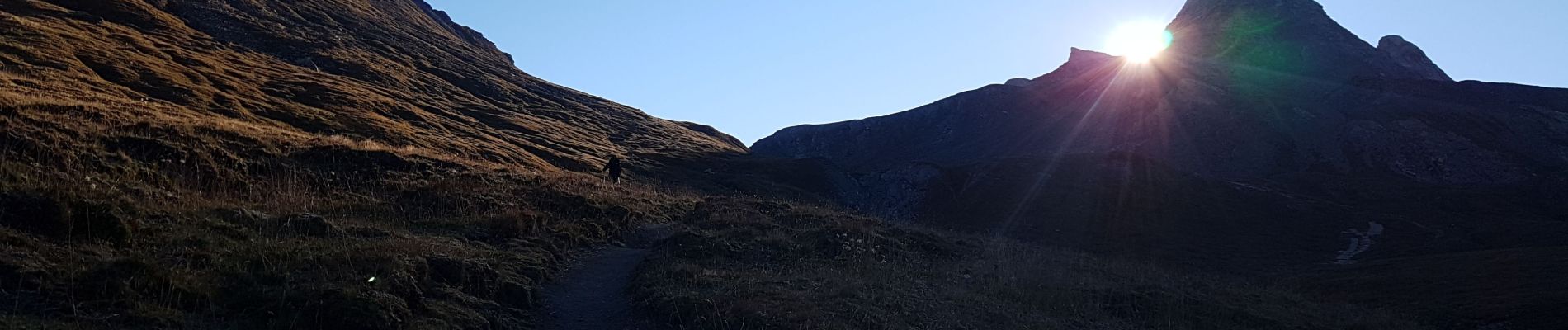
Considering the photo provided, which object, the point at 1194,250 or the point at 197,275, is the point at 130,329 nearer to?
the point at 197,275

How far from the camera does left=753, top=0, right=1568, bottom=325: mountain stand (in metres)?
61.2

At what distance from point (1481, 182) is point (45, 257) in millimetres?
100741

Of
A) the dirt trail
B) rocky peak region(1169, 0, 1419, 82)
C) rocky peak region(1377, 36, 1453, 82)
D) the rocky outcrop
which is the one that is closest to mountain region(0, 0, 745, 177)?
the dirt trail

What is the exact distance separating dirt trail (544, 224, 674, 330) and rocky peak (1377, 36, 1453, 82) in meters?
151

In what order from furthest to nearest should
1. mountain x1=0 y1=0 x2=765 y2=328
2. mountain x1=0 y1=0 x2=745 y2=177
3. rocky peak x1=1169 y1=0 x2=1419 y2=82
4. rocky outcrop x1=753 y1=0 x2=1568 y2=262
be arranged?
rocky peak x1=1169 y1=0 x2=1419 y2=82 → rocky outcrop x1=753 y1=0 x2=1568 y2=262 → mountain x1=0 y1=0 x2=745 y2=177 → mountain x1=0 y1=0 x2=765 y2=328

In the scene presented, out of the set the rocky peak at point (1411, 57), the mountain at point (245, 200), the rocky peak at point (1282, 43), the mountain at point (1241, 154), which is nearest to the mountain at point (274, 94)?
the mountain at point (245, 200)

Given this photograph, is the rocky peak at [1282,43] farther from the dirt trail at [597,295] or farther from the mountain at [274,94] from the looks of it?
the dirt trail at [597,295]

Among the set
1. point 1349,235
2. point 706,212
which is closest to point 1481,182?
point 1349,235

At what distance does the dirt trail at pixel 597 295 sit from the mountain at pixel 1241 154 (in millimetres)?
28119

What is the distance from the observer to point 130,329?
1118 centimetres

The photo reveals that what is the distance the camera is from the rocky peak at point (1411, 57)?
145675 mm

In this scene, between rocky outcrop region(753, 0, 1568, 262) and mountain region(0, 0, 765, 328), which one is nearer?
mountain region(0, 0, 765, 328)

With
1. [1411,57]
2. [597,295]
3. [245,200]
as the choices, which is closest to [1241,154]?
[1411,57]

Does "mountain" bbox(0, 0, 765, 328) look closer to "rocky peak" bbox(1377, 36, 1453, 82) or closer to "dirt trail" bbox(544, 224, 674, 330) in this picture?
"dirt trail" bbox(544, 224, 674, 330)
